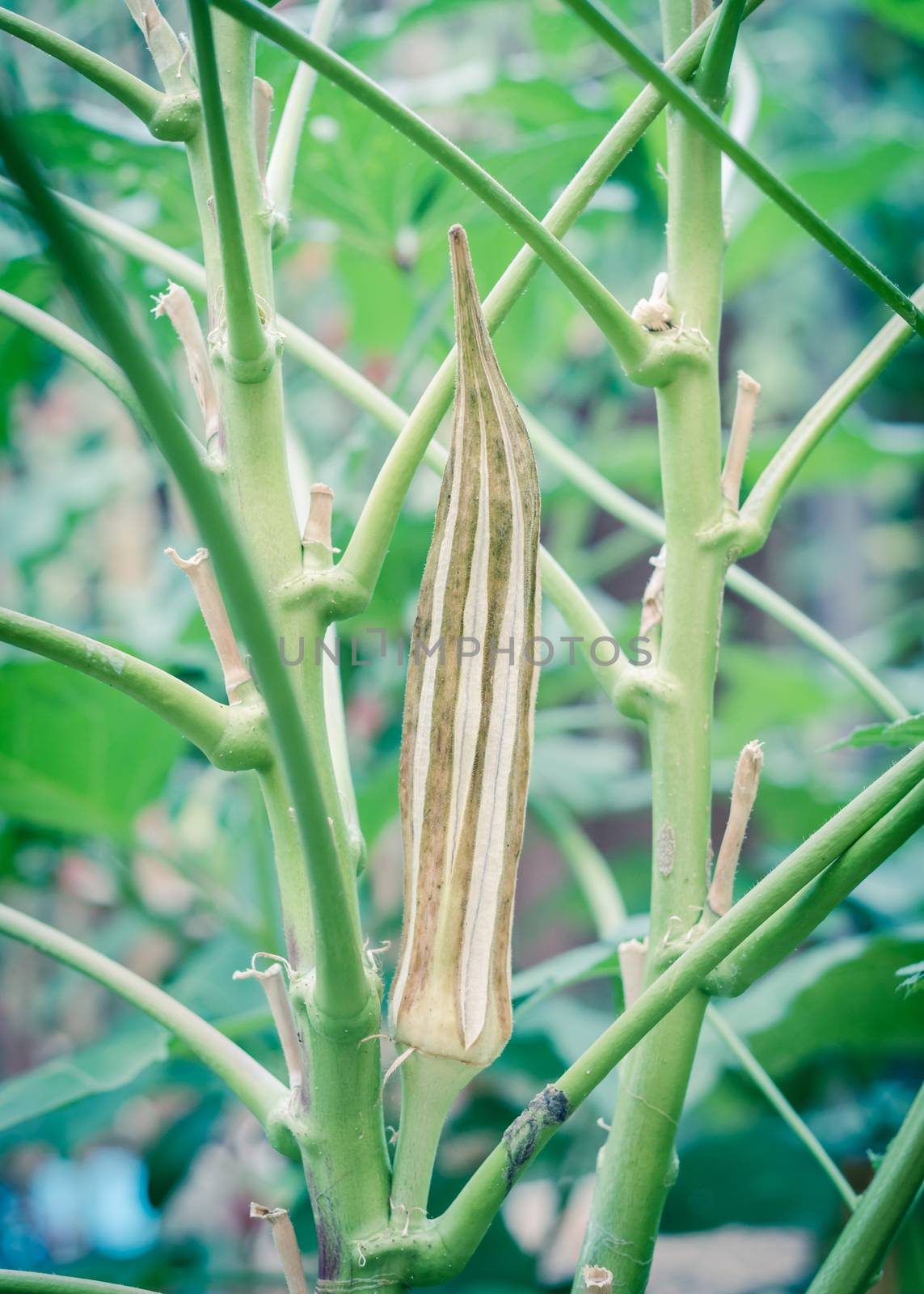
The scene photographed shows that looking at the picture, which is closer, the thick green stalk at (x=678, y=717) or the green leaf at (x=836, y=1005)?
the thick green stalk at (x=678, y=717)

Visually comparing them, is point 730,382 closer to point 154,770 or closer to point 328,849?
point 154,770

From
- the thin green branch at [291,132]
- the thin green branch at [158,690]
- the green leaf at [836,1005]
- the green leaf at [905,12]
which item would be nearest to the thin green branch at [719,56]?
the thin green branch at [291,132]

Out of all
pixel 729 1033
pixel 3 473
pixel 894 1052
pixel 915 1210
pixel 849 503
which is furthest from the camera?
pixel 849 503

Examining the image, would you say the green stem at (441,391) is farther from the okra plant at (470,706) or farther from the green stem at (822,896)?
the green stem at (822,896)

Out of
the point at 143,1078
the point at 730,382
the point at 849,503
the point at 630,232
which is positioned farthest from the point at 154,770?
the point at 849,503

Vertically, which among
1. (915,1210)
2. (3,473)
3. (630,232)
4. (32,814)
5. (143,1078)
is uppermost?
(3,473)

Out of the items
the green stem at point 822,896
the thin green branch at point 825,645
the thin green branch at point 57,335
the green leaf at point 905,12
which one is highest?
the green leaf at point 905,12
